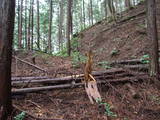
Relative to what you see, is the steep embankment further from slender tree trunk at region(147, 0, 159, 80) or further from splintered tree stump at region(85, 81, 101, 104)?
splintered tree stump at region(85, 81, 101, 104)

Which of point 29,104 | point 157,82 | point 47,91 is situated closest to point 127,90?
point 157,82

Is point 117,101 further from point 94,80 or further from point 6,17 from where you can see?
point 6,17

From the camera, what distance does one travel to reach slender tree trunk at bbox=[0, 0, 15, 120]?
4512mm

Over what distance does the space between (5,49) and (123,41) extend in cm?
1084

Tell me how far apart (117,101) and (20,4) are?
Answer: 23333mm

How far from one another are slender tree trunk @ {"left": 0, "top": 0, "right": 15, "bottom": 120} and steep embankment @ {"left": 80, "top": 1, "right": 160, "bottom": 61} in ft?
25.0

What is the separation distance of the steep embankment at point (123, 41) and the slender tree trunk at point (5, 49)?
7624mm

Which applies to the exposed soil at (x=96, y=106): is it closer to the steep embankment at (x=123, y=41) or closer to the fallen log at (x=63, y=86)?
the fallen log at (x=63, y=86)

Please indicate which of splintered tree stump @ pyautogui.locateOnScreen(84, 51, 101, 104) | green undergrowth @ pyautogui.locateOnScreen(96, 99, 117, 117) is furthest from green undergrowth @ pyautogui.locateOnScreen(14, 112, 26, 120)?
green undergrowth @ pyautogui.locateOnScreen(96, 99, 117, 117)

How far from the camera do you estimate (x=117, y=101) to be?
6.07 m

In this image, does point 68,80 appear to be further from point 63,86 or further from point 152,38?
point 152,38

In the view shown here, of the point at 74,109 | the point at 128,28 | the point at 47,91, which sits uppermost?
the point at 128,28

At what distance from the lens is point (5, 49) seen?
14.9 feet

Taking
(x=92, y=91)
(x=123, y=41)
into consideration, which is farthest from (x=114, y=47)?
(x=92, y=91)
